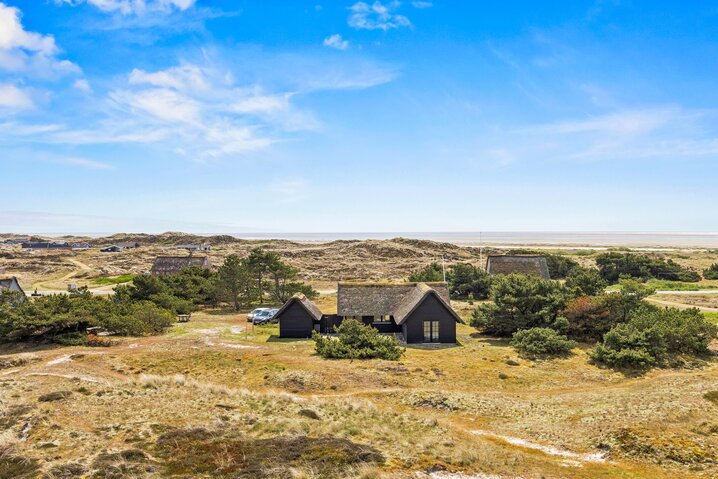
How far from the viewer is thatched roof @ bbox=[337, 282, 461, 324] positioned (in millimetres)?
36938

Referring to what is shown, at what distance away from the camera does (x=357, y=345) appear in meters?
31.5

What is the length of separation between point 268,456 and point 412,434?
5.89 meters

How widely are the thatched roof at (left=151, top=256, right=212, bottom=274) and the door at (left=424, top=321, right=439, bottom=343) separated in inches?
1888

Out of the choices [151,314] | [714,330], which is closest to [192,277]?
[151,314]

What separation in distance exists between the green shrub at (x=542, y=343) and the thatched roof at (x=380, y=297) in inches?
249

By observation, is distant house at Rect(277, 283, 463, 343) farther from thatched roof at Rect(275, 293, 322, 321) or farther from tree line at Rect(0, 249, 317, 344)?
tree line at Rect(0, 249, 317, 344)

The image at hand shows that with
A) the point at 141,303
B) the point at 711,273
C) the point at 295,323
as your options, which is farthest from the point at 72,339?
the point at 711,273

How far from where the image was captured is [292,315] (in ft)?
123

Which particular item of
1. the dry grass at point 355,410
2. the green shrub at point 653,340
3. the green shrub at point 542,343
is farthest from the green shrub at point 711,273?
the green shrub at point 542,343

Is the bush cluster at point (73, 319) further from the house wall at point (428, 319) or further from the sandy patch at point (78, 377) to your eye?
the house wall at point (428, 319)

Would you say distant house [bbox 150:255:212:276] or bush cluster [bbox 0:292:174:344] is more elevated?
distant house [bbox 150:255:212:276]

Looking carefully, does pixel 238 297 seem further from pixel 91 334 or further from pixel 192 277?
pixel 91 334

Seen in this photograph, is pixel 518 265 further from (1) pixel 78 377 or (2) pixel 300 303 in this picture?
(1) pixel 78 377

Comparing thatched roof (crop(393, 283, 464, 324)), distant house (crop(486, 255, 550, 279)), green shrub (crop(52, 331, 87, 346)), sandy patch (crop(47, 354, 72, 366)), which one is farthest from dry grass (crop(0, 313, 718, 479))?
distant house (crop(486, 255, 550, 279))
